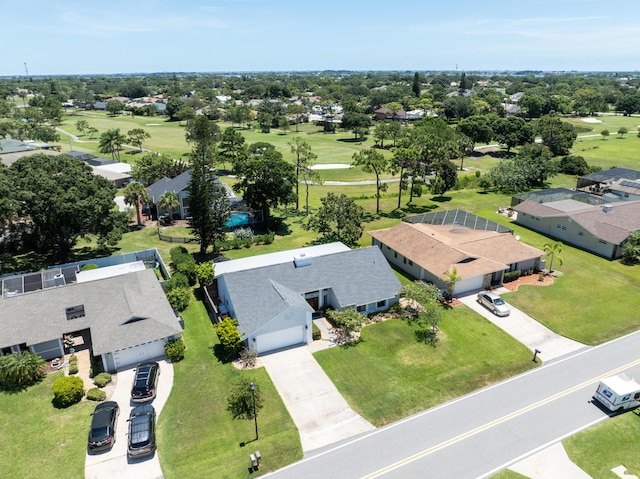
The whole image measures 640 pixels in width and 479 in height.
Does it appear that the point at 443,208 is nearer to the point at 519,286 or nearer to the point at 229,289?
the point at 519,286

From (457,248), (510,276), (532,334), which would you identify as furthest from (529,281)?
(532,334)

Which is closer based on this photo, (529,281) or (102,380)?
(102,380)

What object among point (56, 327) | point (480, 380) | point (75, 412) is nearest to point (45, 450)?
point (75, 412)

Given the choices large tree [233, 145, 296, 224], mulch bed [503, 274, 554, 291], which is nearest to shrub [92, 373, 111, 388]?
large tree [233, 145, 296, 224]

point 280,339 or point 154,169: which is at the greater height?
point 154,169

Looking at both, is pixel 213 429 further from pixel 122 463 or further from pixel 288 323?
pixel 288 323

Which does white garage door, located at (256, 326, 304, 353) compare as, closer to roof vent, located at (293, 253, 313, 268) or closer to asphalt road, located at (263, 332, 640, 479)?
roof vent, located at (293, 253, 313, 268)
